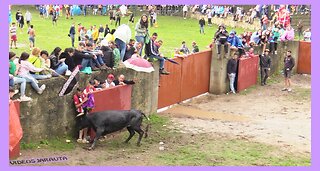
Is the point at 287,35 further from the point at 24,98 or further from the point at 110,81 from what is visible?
the point at 24,98

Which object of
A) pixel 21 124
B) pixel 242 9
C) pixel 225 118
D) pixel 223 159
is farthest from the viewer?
pixel 242 9

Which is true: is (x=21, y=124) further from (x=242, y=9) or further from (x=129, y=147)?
(x=242, y=9)

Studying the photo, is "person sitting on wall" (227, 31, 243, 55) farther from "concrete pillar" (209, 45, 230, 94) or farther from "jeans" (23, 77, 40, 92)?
"jeans" (23, 77, 40, 92)

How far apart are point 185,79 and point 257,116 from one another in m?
3.30

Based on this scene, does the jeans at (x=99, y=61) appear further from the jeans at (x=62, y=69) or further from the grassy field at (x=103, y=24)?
the grassy field at (x=103, y=24)

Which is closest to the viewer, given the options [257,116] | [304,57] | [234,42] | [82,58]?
[82,58]

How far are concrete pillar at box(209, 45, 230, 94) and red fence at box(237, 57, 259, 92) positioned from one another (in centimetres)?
78

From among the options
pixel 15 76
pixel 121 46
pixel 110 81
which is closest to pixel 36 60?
pixel 15 76

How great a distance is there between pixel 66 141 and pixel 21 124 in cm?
157

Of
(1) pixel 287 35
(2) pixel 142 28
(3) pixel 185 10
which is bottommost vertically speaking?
(1) pixel 287 35

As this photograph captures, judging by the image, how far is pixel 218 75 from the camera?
23.9 m

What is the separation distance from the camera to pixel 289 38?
30.0m

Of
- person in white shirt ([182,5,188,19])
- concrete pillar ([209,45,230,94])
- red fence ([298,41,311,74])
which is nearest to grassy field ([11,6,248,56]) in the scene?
person in white shirt ([182,5,188,19])

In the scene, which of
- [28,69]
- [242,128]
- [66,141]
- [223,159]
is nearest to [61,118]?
[66,141]
